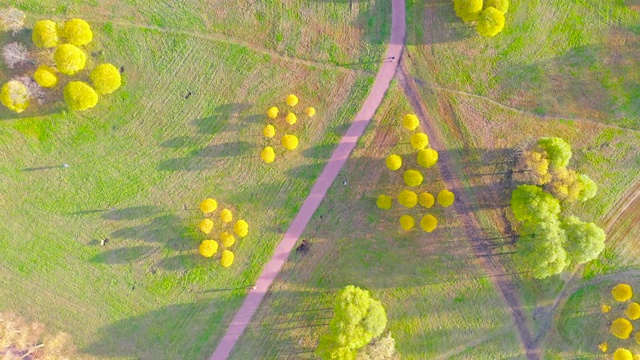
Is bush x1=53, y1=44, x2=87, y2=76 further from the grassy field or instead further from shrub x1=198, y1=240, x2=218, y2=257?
shrub x1=198, y1=240, x2=218, y2=257

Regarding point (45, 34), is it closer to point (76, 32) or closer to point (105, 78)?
point (76, 32)

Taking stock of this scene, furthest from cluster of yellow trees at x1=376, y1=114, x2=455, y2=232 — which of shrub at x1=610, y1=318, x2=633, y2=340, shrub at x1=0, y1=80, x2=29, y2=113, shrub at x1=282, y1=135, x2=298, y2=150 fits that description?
shrub at x1=0, y1=80, x2=29, y2=113

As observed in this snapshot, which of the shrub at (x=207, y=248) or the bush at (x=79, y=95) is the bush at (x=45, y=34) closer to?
the bush at (x=79, y=95)

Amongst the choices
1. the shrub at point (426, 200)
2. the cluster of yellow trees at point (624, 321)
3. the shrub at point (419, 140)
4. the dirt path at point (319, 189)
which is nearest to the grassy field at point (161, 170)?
the dirt path at point (319, 189)

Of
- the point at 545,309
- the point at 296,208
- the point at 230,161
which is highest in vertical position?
the point at 230,161

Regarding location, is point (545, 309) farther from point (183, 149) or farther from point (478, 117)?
point (183, 149)

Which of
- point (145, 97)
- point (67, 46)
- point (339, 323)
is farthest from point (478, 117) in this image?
point (67, 46)
